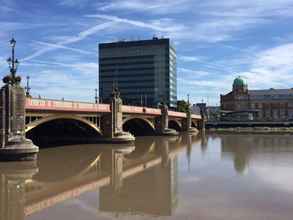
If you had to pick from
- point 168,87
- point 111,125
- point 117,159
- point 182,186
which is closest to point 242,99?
point 168,87

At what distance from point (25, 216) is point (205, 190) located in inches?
384

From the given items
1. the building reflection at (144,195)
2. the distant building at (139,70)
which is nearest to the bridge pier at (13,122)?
the building reflection at (144,195)

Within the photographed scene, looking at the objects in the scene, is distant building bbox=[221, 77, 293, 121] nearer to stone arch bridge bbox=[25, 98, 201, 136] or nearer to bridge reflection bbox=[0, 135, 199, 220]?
stone arch bridge bbox=[25, 98, 201, 136]

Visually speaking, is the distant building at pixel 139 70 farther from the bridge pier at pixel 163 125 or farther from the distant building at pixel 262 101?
the bridge pier at pixel 163 125

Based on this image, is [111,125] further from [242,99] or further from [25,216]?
[242,99]

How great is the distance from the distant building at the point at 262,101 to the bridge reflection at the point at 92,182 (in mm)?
153636

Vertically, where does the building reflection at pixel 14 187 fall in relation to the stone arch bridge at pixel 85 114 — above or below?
below

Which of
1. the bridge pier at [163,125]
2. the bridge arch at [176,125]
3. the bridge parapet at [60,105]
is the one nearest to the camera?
the bridge parapet at [60,105]

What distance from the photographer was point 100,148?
50.4 m

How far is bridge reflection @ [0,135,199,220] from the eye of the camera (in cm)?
1992

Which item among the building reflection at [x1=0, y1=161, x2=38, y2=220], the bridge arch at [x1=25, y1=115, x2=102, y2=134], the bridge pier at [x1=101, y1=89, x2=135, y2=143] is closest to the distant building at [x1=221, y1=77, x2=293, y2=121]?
the bridge pier at [x1=101, y1=89, x2=135, y2=143]

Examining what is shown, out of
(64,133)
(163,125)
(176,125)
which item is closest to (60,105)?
(64,133)

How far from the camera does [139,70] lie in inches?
6240

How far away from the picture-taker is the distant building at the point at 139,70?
156m
